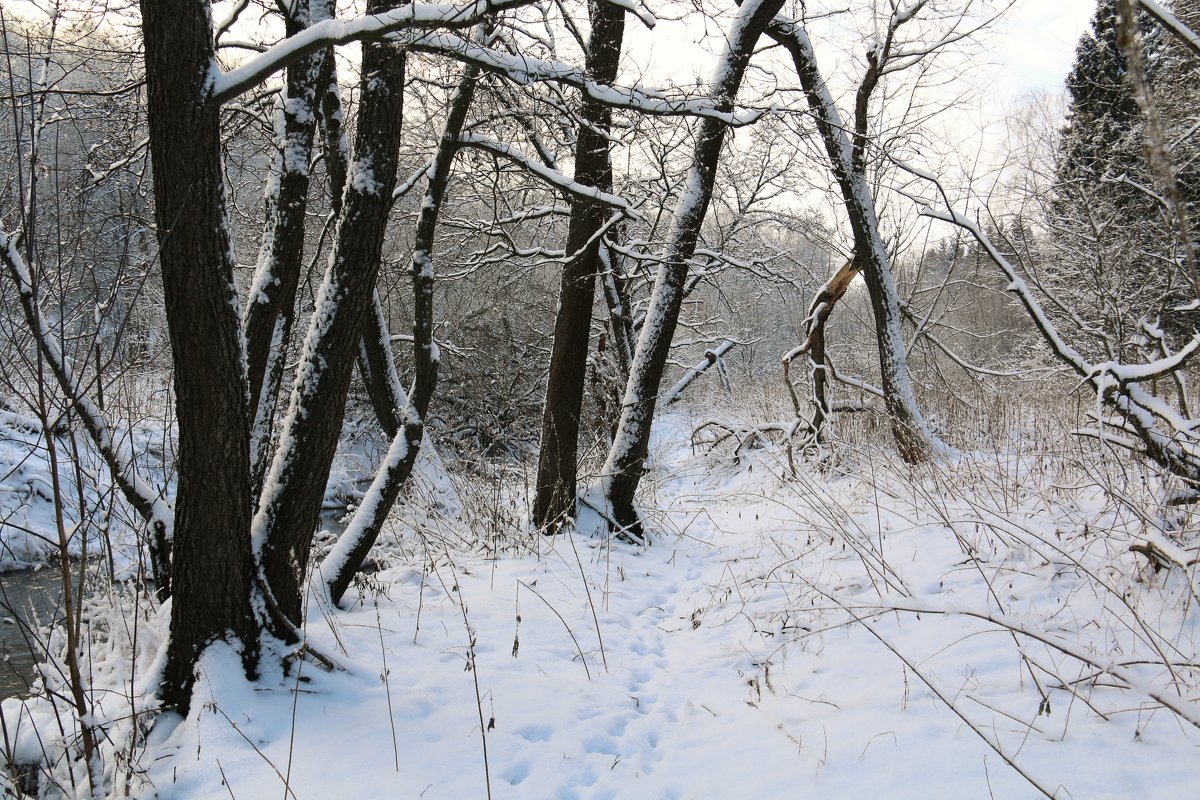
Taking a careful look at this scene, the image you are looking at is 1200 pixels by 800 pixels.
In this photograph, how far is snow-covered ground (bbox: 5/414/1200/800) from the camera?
2.25 meters

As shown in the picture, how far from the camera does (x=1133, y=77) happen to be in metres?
0.71

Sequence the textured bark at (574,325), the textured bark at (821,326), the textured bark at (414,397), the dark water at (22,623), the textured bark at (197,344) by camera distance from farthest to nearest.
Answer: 1. the textured bark at (821,326)
2. the textured bark at (574,325)
3. the textured bark at (414,397)
4. the dark water at (22,623)
5. the textured bark at (197,344)

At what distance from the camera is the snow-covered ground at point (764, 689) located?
225 centimetres

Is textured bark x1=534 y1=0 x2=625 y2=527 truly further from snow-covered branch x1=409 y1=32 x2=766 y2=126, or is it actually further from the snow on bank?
snow-covered branch x1=409 y1=32 x2=766 y2=126

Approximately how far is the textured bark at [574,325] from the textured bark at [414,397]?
175 centimetres

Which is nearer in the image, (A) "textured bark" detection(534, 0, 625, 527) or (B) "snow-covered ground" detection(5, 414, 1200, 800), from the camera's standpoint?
(B) "snow-covered ground" detection(5, 414, 1200, 800)

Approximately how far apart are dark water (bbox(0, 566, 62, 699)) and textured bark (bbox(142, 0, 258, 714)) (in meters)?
0.49

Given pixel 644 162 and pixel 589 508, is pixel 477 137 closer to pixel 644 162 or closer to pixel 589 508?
pixel 589 508

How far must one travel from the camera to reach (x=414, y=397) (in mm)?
4629

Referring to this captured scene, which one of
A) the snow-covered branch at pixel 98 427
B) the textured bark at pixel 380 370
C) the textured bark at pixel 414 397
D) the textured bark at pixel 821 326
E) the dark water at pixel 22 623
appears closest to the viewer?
the snow-covered branch at pixel 98 427

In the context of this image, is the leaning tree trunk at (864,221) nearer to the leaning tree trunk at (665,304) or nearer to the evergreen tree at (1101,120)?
the leaning tree trunk at (665,304)

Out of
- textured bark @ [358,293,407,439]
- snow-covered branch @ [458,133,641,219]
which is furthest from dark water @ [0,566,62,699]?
snow-covered branch @ [458,133,641,219]

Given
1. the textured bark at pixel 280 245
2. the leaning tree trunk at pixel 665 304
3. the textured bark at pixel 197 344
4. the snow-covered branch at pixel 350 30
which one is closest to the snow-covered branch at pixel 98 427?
the textured bark at pixel 197 344

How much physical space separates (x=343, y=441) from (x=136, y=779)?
12.2 meters
